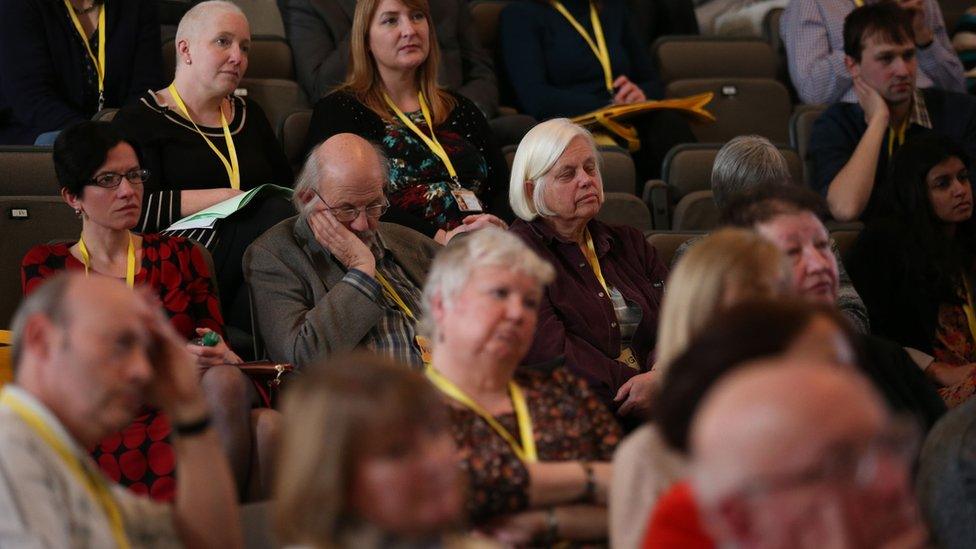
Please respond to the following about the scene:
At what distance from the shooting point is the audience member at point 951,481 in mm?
2164

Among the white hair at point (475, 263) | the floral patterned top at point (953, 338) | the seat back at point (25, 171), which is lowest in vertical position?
the floral patterned top at point (953, 338)

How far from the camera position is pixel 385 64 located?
13.8ft

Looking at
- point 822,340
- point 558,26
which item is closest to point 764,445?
point 822,340

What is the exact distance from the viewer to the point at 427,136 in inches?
162

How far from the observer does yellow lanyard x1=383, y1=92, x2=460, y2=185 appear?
407 centimetres

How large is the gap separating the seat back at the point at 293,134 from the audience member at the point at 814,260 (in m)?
1.89

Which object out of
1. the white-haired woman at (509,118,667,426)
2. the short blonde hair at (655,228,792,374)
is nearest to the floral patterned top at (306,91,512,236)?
the white-haired woman at (509,118,667,426)

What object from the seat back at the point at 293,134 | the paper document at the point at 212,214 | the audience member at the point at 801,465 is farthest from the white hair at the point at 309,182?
the audience member at the point at 801,465

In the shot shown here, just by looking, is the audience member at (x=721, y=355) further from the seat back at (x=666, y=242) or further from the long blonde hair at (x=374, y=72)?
the long blonde hair at (x=374, y=72)

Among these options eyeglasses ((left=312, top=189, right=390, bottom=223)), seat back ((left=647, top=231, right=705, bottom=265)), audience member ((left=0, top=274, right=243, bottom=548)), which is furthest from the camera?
seat back ((left=647, top=231, right=705, bottom=265))

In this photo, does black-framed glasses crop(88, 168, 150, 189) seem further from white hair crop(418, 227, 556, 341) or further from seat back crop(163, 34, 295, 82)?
seat back crop(163, 34, 295, 82)

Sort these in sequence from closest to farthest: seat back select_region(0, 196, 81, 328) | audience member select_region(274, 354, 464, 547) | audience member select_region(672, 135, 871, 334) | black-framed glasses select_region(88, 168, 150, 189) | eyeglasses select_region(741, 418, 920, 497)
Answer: eyeglasses select_region(741, 418, 920, 497), audience member select_region(274, 354, 464, 547), black-framed glasses select_region(88, 168, 150, 189), seat back select_region(0, 196, 81, 328), audience member select_region(672, 135, 871, 334)

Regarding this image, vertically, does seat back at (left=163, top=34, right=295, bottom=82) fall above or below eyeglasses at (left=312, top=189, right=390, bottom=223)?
above

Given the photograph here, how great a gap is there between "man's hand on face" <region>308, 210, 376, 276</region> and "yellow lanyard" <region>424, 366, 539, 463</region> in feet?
3.30
